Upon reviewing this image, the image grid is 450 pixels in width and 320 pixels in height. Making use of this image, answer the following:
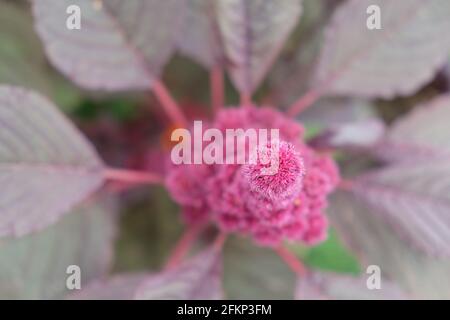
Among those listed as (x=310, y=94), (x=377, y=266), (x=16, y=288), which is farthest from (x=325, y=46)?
(x=16, y=288)

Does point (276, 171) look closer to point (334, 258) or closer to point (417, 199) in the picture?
point (417, 199)

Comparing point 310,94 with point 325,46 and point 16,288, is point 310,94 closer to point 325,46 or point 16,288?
point 325,46

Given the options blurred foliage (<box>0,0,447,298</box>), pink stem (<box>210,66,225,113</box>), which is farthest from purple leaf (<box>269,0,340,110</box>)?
pink stem (<box>210,66,225,113</box>)

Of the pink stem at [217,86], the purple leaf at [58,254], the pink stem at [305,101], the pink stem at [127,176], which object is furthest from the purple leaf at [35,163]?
the pink stem at [305,101]


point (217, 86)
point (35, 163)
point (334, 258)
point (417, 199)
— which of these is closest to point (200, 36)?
point (217, 86)

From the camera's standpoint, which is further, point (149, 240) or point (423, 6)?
point (149, 240)

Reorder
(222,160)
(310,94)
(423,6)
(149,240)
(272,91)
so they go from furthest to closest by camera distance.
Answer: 1. (149,240)
2. (272,91)
3. (310,94)
4. (423,6)
5. (222,160)

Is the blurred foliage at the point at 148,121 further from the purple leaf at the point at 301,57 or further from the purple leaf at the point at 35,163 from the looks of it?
the purple leaf at the point at 35,163
